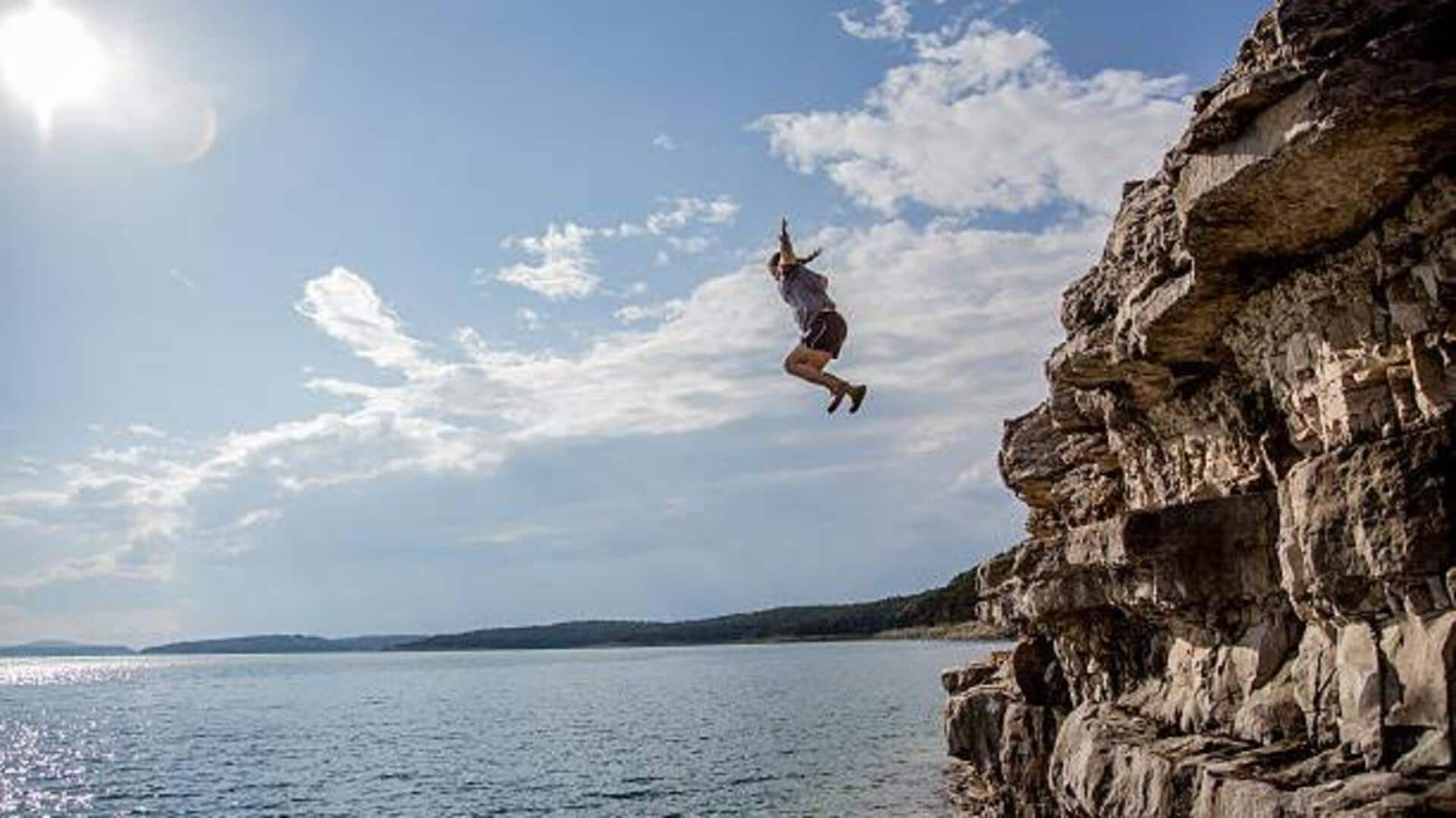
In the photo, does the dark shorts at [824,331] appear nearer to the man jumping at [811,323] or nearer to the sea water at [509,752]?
the man jumping at [811,323]

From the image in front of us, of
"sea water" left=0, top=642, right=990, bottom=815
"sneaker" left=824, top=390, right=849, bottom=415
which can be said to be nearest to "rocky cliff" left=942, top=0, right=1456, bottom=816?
"sneaker" left=824, top=390, right=849, bottom=415

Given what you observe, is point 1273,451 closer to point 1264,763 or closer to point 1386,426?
point 1386,426

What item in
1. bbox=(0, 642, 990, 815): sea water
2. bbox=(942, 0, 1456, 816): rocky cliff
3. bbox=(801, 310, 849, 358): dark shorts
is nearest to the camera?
bbox=(942, 0, 1456, 816): rocky cliff

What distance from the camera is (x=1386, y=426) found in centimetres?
1291

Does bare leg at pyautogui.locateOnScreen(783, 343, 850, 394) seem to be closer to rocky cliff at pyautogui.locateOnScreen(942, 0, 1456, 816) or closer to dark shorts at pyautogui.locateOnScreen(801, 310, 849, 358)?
dark shorts at pyautogui.locateOnScreen(801, 310, 849, 358)

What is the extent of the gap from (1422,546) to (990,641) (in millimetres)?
186529

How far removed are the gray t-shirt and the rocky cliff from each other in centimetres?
441

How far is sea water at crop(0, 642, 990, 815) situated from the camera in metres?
43.8

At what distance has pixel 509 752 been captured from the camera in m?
61.8

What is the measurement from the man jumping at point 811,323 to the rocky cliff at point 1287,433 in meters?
4.20

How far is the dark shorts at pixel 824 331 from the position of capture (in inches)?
646

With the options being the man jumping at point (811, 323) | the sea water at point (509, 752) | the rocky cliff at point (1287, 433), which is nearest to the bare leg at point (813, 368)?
the man jumping at point (811, 323)

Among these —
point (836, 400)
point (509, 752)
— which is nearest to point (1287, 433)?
point (836, 400)

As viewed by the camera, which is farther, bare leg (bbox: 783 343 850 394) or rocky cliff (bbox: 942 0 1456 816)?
bare leg (bbox: 783 343 850 394)
